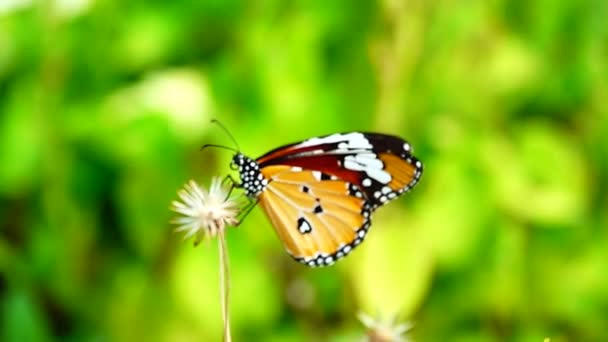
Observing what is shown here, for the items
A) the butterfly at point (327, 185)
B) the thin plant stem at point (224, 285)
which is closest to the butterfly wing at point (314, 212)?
the butterfly at point (327, 185)

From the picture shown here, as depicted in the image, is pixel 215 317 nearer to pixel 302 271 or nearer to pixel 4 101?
pixel 302 271

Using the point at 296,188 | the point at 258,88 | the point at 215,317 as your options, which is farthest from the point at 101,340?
the point at 296,188

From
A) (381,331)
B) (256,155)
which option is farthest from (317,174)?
(256,155)

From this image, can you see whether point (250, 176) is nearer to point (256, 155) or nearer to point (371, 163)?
point (371, 163)

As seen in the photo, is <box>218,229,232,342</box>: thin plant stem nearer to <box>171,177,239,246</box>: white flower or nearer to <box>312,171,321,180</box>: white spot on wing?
<box>171,177,239,246</box>: white flower

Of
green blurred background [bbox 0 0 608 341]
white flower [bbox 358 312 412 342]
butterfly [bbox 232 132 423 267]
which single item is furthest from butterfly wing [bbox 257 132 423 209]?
green blurred background [bbox 0 0 608 341]

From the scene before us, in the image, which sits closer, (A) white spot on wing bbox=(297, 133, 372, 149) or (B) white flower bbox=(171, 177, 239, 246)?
(B) white flower bbox=(171, 177, 239, 246)
